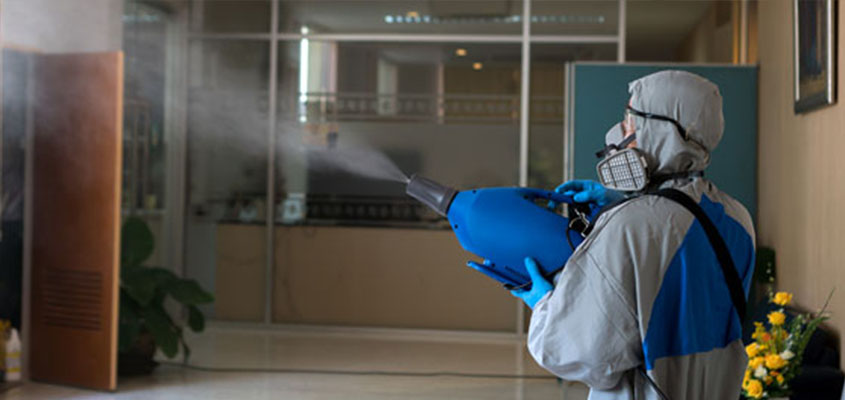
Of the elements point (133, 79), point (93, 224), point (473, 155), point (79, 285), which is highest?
point (133, 79)

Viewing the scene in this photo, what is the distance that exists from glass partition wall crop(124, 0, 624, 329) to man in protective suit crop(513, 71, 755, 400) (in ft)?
15.1

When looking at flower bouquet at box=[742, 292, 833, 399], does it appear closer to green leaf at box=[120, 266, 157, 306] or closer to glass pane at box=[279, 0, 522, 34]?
green leaf at box=[120, 266, 157, 306]

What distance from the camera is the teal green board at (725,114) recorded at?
5102mm

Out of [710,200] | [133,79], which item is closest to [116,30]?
[133,79]

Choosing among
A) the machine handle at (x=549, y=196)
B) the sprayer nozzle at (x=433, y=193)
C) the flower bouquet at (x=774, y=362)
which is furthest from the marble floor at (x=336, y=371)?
the machine handle at (x=549, y=196)

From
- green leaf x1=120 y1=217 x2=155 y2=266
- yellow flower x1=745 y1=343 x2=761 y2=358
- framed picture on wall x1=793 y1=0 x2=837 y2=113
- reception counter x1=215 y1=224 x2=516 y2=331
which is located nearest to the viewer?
yellow flower x1=745 y1=343 x2=761 y2=358

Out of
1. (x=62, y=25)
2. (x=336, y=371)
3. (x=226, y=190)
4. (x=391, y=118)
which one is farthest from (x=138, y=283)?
(x=391, y=118)

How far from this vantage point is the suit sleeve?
1379mm

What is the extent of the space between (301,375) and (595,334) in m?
3.85

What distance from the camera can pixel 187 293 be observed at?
196 inches

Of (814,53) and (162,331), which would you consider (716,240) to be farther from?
(162,331)

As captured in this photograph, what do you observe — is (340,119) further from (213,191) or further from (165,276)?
A: (165,276)

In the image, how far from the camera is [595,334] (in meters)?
1.38

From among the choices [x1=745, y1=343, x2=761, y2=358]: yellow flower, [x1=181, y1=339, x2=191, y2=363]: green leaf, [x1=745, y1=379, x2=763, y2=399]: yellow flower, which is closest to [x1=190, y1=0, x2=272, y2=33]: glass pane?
[x1=181, y1=339, x2=191, y2=363]: green leaf
